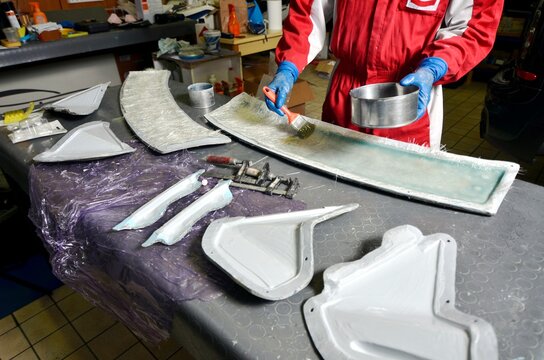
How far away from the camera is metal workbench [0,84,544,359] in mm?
638

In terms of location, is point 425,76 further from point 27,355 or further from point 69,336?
point 27,355

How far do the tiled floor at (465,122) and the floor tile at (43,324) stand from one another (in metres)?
2.56

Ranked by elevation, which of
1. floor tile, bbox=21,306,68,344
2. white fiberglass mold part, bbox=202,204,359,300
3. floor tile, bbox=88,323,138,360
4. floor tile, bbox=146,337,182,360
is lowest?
floor tile, bbox=146,337,182,360

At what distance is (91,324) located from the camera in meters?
1.74

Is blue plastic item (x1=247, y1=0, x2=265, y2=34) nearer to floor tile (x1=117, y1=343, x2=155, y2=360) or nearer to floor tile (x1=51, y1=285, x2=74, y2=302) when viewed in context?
floor tile (x1=51, y1=285, x2=74, y2=302)

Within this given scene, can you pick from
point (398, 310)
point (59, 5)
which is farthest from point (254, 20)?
Result: point (398, 310)

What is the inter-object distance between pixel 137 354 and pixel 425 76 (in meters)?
1.62

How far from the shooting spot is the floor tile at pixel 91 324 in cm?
169

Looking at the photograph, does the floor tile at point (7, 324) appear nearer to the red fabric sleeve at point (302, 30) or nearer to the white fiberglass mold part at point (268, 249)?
the white fiberglass mold part at point (268, 249)

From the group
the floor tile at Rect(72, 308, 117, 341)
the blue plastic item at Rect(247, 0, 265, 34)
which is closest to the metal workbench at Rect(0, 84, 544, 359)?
the floor tile at Rect(72, 308, 117, 341)

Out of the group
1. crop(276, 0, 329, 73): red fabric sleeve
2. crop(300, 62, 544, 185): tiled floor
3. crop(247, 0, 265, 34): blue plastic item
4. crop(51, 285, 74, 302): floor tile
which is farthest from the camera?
crop(247, 0, 265, 34): blue plastic item

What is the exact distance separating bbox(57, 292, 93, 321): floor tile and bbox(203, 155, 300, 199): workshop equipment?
1.20 m

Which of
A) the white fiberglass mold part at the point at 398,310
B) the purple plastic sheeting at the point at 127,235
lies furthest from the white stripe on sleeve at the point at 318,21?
the white fiberglass mold part at the point at 398,310

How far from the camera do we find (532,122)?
2.08m
